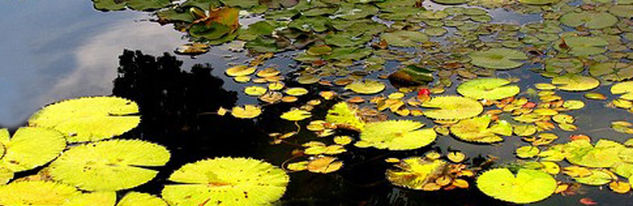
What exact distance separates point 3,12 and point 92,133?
1.92 m

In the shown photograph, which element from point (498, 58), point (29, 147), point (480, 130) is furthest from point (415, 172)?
point (29, 147)

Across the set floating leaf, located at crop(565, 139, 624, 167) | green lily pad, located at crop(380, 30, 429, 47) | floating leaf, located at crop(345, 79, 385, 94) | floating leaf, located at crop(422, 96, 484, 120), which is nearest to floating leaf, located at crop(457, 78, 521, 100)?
floating leaf, located at crop(422, 96, 484, 120)

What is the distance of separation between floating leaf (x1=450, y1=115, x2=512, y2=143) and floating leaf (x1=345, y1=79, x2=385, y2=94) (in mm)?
457

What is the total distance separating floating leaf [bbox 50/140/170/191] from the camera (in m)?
2.42

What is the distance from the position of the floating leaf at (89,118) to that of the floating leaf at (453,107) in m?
1.17

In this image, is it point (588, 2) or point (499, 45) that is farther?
point (588, 2)

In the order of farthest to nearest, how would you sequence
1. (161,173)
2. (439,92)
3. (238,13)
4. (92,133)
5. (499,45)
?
(238,13)
(499,45)
(439,92)
(92,133)
(161,173)

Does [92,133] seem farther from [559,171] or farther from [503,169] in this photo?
[559,171]

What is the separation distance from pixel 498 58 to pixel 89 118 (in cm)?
184

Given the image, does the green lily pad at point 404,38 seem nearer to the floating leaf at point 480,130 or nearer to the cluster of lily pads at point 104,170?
the floating leaf at point 480,130

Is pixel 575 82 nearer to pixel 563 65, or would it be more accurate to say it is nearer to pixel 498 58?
pixel 563 65

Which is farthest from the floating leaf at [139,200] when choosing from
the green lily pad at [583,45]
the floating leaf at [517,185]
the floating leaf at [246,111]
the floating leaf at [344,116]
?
the green lily pad at [583,45]

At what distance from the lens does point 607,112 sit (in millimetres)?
2850

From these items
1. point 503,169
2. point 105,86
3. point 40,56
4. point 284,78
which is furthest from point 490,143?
point 40,56
